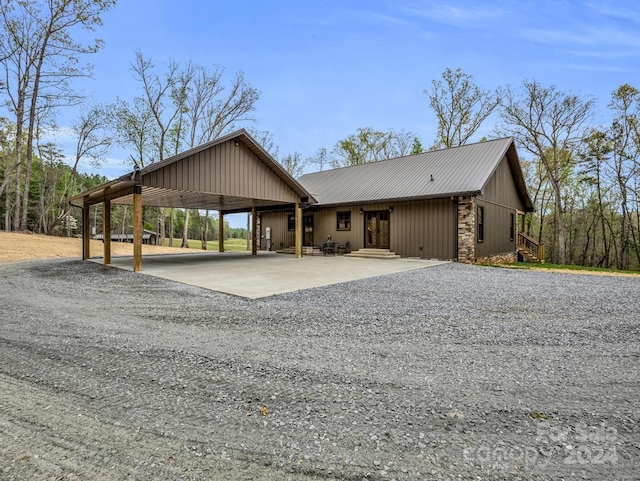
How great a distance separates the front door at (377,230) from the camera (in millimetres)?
14664

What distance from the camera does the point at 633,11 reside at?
1153 centimetres

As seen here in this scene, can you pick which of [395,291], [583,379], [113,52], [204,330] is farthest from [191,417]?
[113,52]

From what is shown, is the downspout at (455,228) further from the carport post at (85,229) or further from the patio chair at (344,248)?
the carport post at (85,229)

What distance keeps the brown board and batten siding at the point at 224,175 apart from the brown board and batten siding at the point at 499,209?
7.97 meters

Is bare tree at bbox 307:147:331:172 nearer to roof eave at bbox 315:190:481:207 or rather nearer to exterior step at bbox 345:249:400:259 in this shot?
roof eave at bbox 315:190:481:207

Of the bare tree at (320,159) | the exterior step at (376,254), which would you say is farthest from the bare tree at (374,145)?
the exterior step at (376,254)

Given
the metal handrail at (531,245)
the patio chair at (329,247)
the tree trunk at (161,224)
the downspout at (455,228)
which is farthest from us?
the tree trunk at (161,224)

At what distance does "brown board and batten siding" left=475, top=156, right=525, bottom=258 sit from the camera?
13562 millimetres

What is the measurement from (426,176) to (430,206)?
178cm

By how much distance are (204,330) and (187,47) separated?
2580 centimetres

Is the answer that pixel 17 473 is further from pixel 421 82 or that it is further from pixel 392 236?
pixel 421 82

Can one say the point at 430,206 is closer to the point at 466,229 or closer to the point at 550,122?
the point at 466,229

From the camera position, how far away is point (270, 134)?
1120 inches

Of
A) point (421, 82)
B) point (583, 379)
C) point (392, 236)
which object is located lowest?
point (583, 379)
